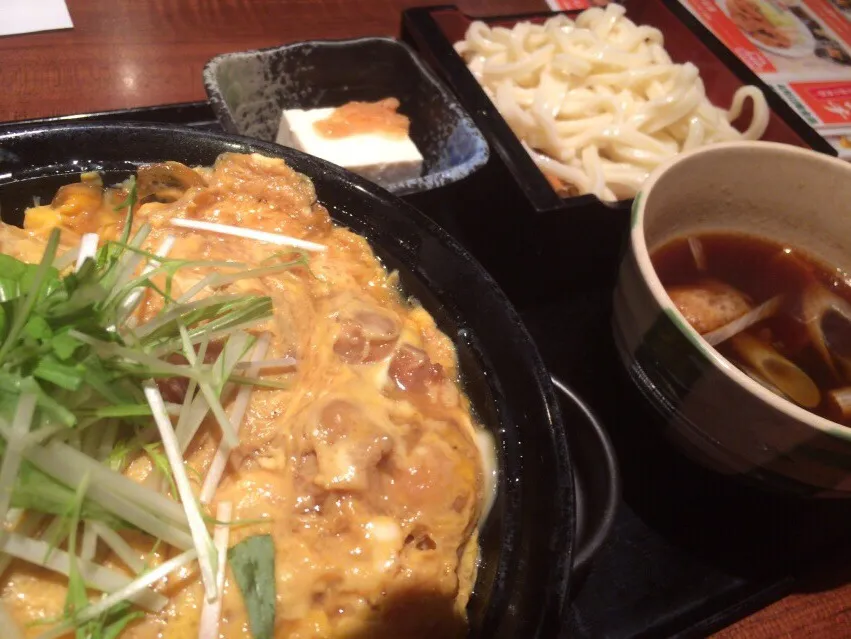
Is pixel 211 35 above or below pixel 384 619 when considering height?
above

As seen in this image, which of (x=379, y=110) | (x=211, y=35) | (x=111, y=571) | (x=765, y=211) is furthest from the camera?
(x=211, y=35)

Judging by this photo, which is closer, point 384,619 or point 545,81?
point 384,619

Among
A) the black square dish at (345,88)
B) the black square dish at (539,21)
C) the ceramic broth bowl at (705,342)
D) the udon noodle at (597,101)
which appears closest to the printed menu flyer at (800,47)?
the black square dish at (539,21)

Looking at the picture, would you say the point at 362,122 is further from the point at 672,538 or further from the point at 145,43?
the point at 672,538

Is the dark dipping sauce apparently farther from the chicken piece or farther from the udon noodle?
the udon noodle

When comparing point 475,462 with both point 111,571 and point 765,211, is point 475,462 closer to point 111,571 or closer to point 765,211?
point 111,571

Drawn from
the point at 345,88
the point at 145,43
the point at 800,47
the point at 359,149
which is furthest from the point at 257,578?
the point at 800,47

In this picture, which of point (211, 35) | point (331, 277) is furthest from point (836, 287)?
point (211, 35)

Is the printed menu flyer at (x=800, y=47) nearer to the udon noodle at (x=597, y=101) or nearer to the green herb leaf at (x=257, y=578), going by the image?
the udon noodle at (x=597, y=101)
